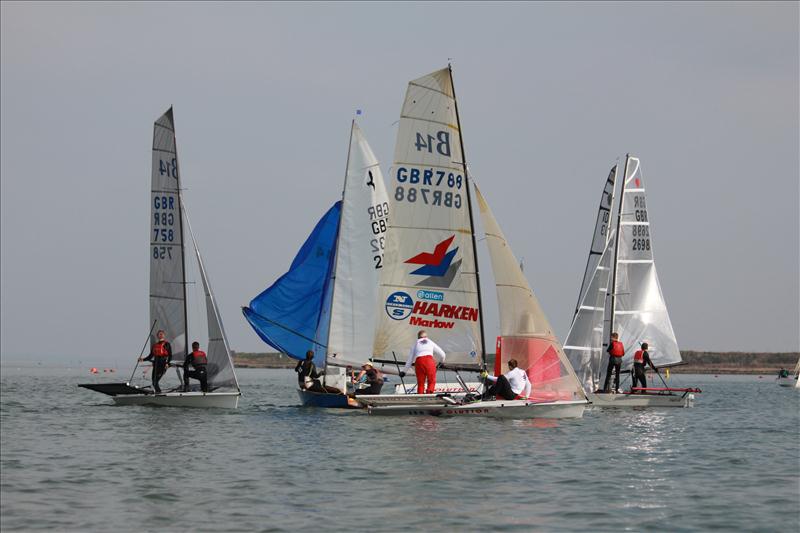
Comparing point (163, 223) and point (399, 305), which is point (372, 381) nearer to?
point (399, 305)

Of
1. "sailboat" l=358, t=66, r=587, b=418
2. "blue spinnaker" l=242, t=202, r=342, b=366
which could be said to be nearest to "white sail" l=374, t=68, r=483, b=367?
"sailboat" l=358, t=66, r=587, b=418

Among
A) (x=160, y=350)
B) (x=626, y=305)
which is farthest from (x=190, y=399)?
(x=626, y=305)

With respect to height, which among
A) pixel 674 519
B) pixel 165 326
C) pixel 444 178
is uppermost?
pixel 444 178

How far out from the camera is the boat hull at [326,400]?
32.7 meters

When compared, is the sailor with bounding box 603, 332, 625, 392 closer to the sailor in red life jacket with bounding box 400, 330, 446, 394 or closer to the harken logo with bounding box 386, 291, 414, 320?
the harken logo with bounding box 386, 291, 414, 320

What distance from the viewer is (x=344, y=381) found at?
37875mm

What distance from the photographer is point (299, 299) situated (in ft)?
131

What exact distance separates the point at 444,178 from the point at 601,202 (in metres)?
13.9

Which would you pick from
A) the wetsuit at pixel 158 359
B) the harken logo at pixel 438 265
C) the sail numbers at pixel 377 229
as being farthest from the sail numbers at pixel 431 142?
the wetsuit at pixel 158 359

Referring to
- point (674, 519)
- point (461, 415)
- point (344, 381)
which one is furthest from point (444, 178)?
point (674, 519)

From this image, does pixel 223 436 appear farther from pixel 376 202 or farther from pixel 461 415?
pixel 376 202

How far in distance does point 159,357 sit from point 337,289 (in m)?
6.26

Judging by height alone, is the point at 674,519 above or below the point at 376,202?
below

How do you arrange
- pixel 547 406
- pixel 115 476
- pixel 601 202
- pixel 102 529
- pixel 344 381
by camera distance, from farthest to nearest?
1. pixel 601 202
2. pixel 344 381
3. pixel 547 406
4. pixel 115 476
5. pixel 102 529
